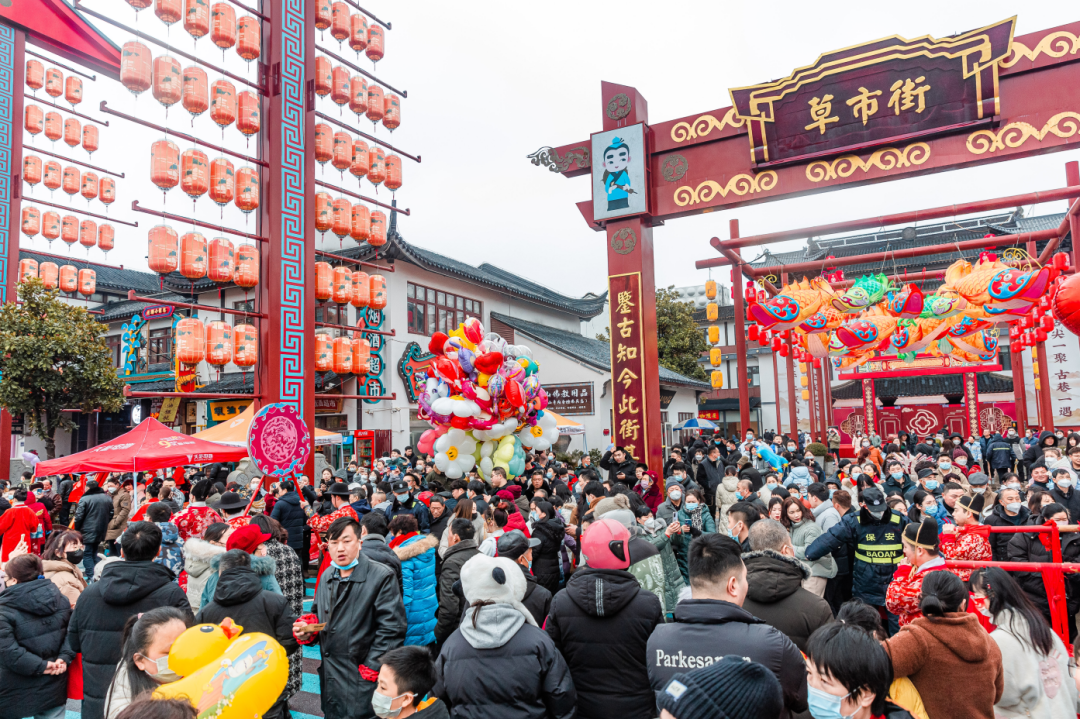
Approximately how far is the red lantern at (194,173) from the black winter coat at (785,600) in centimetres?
1179

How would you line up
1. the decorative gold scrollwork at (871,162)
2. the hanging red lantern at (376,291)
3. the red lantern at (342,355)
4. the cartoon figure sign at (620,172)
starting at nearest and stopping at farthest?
the decorative gold scrollwork at (871,162), the cartoon figure sign at (620,172), the red lantern at (342,355), the hanging red lantern at (376,291)

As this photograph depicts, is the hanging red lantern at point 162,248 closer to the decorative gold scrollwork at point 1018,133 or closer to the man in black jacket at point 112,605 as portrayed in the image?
the man in black jacket at point 112,605

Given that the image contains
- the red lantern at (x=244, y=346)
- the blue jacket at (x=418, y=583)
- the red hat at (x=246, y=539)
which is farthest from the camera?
the red lantern at (x=244, y=346)

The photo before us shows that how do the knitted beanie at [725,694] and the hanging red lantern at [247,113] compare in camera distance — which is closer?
the knitted beanie at [725,694]

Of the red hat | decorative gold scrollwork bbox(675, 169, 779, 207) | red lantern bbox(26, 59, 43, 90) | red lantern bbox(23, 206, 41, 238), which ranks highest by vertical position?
red lantern bbox(26, 59, 43, 90)

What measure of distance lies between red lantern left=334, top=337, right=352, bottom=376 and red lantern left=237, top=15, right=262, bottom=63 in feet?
18.8

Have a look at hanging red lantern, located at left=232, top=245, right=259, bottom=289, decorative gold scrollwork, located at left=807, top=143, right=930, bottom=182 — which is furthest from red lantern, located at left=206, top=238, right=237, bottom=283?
→ decorative gold scrollwork, located at left=807, top=143, right=930, bottom=182

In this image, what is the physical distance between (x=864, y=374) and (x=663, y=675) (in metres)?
30.0

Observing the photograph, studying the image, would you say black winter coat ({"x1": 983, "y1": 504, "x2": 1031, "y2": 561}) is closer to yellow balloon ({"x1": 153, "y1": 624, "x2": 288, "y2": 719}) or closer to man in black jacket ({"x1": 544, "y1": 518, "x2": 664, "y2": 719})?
man in black jacket ({"x1": 544, "y1": 518, "x2": 664, "y2": 719})

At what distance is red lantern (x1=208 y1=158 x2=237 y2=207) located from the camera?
486 inches

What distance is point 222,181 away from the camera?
12.4 meters

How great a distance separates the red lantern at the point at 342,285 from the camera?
587 inches

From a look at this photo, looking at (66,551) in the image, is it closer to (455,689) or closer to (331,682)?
(331,682)

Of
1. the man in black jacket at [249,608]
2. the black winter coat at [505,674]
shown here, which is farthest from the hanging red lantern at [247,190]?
the black winter coat at [505,674]
